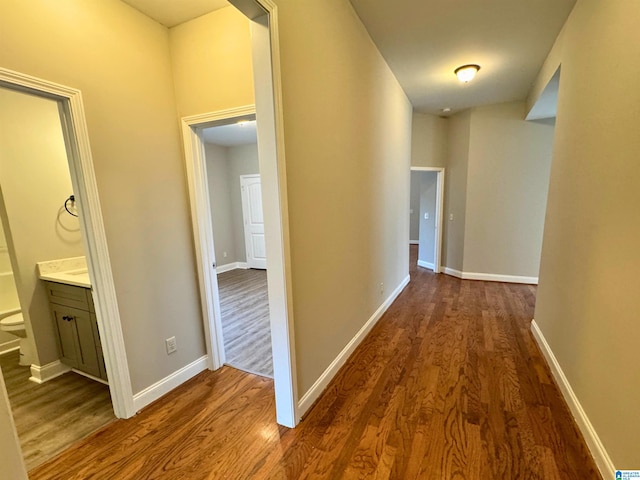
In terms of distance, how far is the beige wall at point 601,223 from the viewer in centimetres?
131

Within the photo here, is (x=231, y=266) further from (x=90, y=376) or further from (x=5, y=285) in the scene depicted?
(x=90, y=376)

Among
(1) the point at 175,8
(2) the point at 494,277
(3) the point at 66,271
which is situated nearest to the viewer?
(1) the point at 175,8

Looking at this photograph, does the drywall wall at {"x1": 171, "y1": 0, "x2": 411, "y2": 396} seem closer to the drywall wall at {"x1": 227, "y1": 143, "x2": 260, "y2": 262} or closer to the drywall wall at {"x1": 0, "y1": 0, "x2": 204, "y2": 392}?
the drywall wall at {"x1": 0, "y1": 0, "x2": 204, "y2": 392}

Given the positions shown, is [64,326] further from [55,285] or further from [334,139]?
[334,139]

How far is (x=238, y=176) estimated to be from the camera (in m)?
6.26

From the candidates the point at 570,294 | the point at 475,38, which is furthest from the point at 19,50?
the point at 570,294

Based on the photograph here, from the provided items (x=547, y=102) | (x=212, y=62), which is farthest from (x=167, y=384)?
(x=547, y=102)

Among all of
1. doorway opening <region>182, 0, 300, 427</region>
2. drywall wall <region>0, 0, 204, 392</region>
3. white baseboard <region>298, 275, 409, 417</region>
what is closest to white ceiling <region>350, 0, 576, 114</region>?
doorway opening <region>182, 0, 300, 427</region>

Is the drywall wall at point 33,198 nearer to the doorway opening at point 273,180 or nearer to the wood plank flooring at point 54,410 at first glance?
the wood plank flooring at point 54,410

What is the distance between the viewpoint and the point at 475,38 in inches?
105

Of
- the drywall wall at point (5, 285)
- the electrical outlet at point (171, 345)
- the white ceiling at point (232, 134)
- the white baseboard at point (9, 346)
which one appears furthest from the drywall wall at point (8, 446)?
the white ceiling at point (232, 134)

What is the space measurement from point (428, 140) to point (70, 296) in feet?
17.5

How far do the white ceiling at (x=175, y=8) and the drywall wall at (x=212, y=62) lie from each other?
0.12 ft

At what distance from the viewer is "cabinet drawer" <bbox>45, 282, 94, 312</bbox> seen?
2.13m
